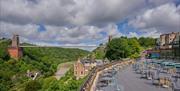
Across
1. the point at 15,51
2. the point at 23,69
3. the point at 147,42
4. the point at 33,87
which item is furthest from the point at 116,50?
the point at 15,51

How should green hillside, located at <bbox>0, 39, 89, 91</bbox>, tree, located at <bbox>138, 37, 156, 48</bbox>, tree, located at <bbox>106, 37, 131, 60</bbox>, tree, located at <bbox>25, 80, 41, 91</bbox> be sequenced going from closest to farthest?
tree, located at <bbox>25, 80, 41, 91</bbox>
tree, located at <bbox>106, 37, 131, 60</bbox>
green hillside, located at <bbox>0, 39, 89, 91</bbox>
tree, located at <bbox>138, 37, 156, 48</bbox>

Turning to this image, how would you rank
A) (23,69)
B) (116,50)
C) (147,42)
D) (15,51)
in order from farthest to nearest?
(15,51), (147,42), (23,69), (116,50)

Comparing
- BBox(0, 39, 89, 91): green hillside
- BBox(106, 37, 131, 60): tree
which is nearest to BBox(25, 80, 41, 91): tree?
BBox(0, 39, 89, 91): green hillside

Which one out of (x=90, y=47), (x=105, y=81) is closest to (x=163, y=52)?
(x=105, y=81)

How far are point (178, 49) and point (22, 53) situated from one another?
10328 centimetres

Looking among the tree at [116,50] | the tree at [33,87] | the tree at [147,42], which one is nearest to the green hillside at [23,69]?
the tree at [33,87]

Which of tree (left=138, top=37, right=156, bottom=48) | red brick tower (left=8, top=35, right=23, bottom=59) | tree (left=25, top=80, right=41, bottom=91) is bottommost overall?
tree (left=25, top=80, right=41, bottom=91)

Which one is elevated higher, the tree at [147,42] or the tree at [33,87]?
the tree at [147,42]

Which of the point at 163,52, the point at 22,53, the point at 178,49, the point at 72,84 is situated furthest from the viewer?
the point at 22,53

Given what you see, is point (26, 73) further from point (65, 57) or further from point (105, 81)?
point (105, 81)

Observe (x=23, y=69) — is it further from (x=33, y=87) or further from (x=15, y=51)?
(x=33, y=87)

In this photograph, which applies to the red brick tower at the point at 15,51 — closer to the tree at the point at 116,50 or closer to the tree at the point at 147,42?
the tree at the point at 147,42

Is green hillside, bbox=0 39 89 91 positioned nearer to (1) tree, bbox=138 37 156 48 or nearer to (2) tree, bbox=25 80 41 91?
(2) tree, bbox=25 80 41 91

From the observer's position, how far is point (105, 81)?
28.0 m
